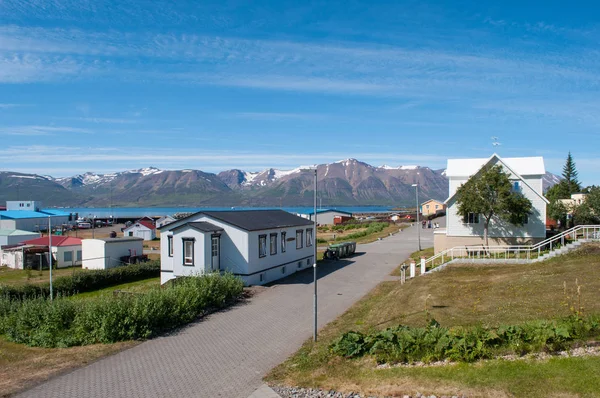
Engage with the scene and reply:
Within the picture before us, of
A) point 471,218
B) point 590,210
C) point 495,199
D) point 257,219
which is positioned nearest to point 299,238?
point 257,219

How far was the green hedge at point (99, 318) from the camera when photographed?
17641 millimetres

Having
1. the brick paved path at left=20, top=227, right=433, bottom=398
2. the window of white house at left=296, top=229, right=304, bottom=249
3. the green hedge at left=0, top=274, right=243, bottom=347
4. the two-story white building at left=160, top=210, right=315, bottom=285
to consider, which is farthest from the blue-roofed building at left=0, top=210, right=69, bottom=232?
the brick paved path at left=20, top=227, right=433, bottom=398

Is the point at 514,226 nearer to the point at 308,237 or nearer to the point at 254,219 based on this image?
the point at 308,237

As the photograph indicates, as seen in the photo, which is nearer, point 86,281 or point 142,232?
point 86,281

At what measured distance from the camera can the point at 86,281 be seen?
32625 millimetres

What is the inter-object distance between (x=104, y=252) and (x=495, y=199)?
105 feet

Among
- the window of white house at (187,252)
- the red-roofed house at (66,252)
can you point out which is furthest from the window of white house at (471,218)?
the red-roofed house at (66,252)

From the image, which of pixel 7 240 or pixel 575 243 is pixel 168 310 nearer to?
pixel 575 243

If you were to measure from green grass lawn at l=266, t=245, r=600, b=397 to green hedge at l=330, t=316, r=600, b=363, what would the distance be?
46cm

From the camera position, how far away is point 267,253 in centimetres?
3133

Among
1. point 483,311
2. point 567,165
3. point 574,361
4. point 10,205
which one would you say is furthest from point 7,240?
point 567,165

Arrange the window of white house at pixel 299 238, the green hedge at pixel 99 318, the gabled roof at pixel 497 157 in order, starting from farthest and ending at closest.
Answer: the window of white house at pixel 299 238, the gabled roof at pixel 497 157, the green hedge at pixel 99 318

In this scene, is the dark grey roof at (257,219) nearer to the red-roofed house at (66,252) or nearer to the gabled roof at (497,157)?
the gabled roof at (497,157)

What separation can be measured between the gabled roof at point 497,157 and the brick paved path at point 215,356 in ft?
50.9
